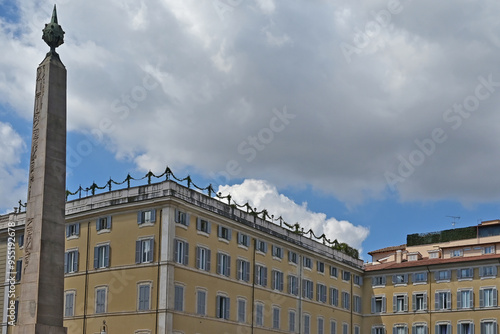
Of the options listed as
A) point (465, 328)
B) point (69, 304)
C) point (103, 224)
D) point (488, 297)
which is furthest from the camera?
point (465, 328)

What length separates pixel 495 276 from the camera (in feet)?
202

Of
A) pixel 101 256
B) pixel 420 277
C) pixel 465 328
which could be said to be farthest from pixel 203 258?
pixel 465 328

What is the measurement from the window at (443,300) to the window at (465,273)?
1665 mm

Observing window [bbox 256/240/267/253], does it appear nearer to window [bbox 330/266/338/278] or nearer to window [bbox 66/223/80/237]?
window [bbox 330/266/338/278]

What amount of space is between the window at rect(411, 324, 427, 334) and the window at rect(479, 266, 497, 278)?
645 centimetres

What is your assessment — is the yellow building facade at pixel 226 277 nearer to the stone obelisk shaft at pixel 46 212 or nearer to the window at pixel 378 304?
the window at pixel 378 304

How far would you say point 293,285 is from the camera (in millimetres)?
57031

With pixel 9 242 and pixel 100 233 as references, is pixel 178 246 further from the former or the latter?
pixel 9 242

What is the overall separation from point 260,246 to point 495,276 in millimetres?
20598

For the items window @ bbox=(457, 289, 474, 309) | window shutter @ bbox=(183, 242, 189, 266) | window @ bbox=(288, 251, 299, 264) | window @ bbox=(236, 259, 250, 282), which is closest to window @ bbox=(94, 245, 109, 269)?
window shutter @ bbox=(183, 242, 189, 266)

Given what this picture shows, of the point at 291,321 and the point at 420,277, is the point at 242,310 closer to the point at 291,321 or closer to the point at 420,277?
the point at 291,321

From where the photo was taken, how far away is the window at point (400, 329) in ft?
214

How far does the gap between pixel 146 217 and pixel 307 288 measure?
1777 centimetres

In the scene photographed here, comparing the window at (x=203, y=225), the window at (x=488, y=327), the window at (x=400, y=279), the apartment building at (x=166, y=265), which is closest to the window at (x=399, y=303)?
the window at (x=400, y=279)
